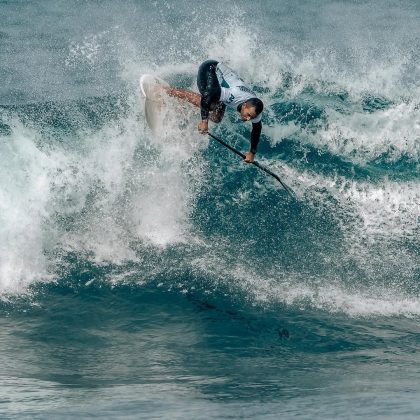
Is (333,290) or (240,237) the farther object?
(240,237)

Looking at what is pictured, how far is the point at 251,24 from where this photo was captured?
16.1 m

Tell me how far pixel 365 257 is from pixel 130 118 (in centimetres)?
437

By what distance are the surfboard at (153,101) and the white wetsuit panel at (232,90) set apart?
1.49 m

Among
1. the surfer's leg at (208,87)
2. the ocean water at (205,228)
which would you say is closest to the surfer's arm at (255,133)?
the surfer's leg at (208,87)

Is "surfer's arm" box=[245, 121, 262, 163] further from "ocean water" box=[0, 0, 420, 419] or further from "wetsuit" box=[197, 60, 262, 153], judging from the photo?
"ocean water" box=[0, 0, 420, 419]

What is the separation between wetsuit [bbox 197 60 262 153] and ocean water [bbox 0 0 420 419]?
4.86 ft

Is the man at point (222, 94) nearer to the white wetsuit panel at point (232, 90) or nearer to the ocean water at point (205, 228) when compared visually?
the white wetsuit panel at point (232, 90)

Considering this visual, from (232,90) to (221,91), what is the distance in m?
0.17

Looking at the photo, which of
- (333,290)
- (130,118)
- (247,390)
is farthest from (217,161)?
(247,390)

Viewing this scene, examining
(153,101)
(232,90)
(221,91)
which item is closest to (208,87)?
(221,91)

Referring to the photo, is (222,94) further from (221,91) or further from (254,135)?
(254,135)

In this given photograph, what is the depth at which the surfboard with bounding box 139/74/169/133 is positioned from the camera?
11.2 m

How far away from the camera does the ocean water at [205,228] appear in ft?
22.8

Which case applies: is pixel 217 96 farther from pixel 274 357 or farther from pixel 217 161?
pixel 274 357
